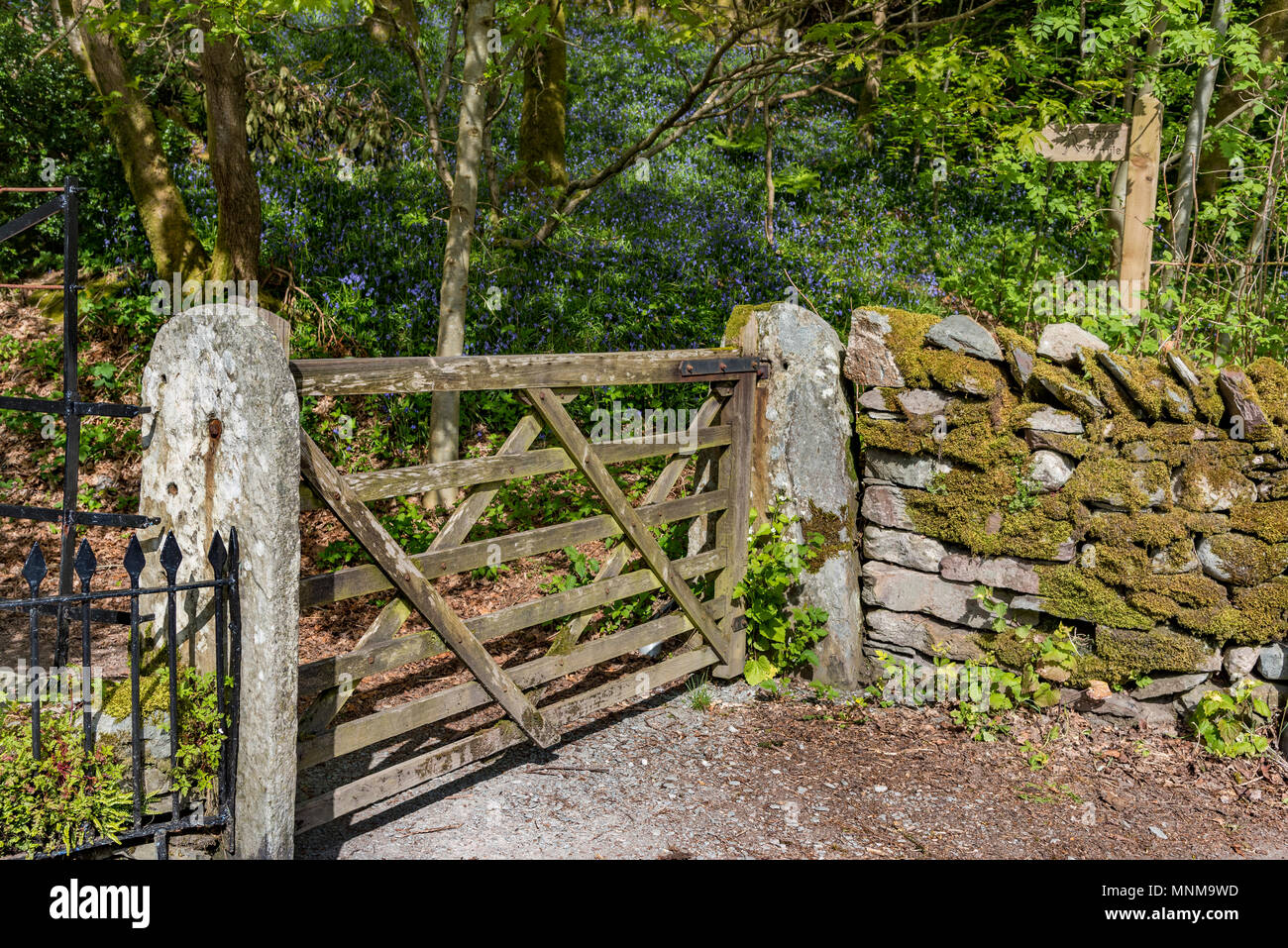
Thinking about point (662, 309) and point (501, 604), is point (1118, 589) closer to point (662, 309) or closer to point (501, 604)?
point (501, 604)

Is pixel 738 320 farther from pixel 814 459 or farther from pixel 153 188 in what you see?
pixel 153 188

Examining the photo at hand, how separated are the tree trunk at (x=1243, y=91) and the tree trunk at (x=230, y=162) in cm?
809

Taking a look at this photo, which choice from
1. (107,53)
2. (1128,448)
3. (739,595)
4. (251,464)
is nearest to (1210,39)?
(1128,448)

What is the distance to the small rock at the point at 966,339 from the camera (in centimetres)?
463

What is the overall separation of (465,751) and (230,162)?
532 centimetres

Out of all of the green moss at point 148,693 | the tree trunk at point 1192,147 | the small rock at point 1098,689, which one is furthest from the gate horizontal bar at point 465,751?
the tree trunk at point 1192,147

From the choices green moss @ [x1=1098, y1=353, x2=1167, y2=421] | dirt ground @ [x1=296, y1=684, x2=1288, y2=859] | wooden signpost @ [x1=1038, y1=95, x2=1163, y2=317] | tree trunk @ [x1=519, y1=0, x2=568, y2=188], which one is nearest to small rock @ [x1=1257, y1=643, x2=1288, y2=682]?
dirt ground @ [x1=296, y1=684, x2=1288, y2=859]

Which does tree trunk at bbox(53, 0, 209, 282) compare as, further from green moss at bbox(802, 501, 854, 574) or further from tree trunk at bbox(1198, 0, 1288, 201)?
tree trunk at bbox(1198, 0, 1288, 201)

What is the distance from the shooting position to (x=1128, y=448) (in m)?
4.49

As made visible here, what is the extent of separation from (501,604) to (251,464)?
3.26 m

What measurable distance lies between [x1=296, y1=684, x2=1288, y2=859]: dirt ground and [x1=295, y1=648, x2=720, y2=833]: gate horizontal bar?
20cm

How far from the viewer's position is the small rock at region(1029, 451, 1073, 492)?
450 cm

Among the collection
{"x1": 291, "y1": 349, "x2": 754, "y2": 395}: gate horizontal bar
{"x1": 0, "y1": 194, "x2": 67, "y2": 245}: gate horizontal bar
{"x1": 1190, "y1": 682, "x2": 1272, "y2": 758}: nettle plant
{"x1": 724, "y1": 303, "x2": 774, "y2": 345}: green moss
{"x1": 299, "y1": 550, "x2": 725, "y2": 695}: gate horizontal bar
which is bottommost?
{"x1": 1190, "y1": 682, "x2": 1272, "y2": 758}: nettle plant

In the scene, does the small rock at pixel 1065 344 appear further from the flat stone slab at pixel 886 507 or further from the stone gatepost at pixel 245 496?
the stone gatepost at pixel 245 496
